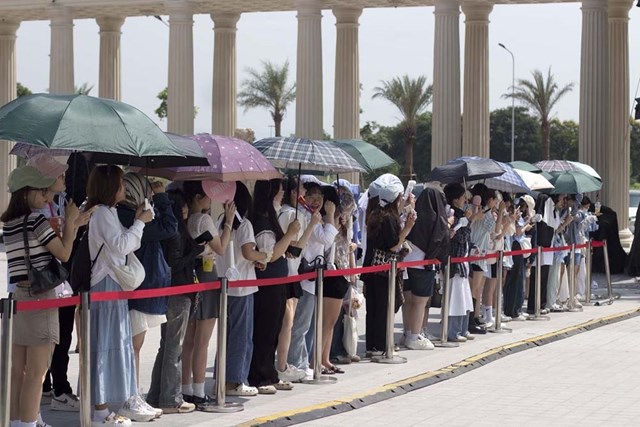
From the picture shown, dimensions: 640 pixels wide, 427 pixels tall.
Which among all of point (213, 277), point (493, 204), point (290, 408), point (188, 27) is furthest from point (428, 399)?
point (188, 27)

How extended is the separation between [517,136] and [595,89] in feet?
240

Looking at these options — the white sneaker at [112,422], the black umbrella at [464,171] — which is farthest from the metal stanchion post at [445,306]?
the white sneaker at [112,422]

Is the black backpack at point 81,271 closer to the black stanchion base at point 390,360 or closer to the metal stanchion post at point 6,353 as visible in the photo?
the metal stanchion post at point 6,353

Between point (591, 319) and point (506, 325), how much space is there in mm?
1719

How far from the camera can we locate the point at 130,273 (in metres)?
11.6

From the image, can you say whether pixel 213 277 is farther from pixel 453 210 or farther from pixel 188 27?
pixel 188 27

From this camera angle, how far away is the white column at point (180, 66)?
166 feet

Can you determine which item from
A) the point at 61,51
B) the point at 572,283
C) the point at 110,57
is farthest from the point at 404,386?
the point at 110,57

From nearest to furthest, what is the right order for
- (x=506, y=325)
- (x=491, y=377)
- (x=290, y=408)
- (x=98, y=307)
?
(x=98, y=307) < (x=290, y=408) < (x=491, y=377) < (x=506, y=325)

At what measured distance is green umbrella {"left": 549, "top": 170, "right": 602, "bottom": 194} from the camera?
2456cm

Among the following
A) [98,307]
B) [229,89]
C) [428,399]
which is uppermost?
[229,89]

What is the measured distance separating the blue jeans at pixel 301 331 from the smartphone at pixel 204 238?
2484 mm

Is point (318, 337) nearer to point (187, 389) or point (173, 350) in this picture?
point (187, 389)

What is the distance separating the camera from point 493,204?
66.3 feet
